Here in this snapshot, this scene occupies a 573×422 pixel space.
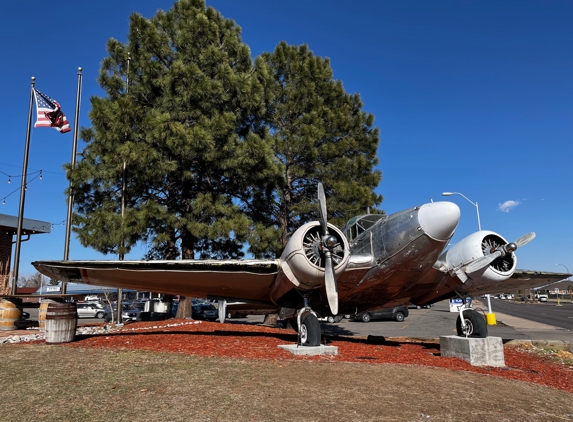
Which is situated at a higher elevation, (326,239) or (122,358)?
(326,239)

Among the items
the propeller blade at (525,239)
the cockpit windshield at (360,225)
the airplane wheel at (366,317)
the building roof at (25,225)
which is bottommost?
the airplane wheel at (366,317)

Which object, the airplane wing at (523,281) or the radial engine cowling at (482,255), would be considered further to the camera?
the airplane wing at (523,281)

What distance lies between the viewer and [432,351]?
1257 cm

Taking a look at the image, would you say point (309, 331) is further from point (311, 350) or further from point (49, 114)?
point (49, 114)

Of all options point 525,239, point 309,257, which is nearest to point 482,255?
point 525,239

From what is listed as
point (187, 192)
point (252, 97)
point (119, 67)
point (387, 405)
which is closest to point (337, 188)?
point (252, 97)

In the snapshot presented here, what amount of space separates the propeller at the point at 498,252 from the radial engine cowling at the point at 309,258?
12.6ft

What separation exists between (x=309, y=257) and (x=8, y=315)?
14.4m

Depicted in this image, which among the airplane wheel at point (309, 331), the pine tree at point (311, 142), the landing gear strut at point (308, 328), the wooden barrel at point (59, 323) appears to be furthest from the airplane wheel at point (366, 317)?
the wooden barrel at point (59, 323)

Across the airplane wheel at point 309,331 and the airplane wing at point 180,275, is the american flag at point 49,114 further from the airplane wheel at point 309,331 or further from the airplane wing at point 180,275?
the airplane wheel at point 309,331

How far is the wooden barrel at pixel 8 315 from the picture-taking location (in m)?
16.9

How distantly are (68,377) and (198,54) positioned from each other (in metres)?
14.7

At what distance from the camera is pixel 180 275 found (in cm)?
1163

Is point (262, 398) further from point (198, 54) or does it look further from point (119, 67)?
point (119, 67)
